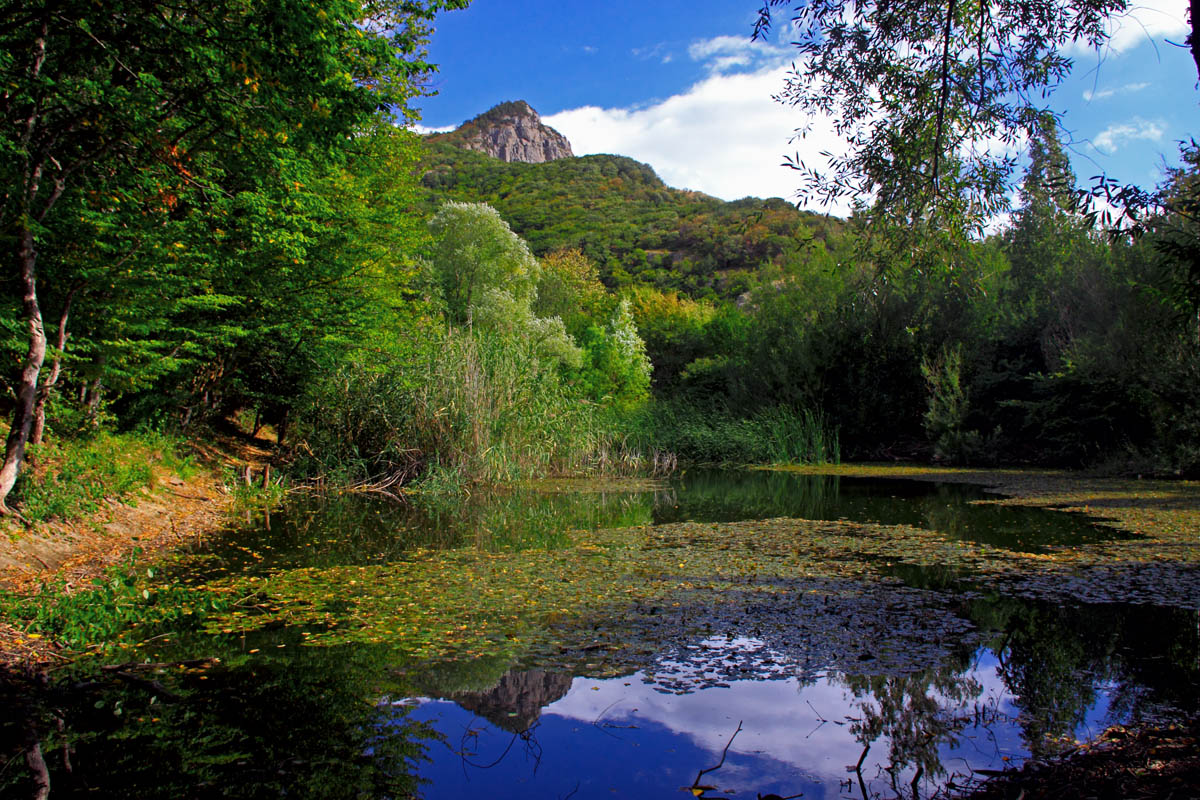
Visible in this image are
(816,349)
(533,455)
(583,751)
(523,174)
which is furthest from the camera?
(523,174)

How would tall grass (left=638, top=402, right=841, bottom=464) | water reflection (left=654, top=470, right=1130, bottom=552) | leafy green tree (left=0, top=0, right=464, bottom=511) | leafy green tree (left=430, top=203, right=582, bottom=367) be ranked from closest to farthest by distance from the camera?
leafy green tree (left=0, top=0, right=464, bottom=511)
water reflection (left=654, top=470, right=1130, bottom=552)
tall grass (left=638, top=402, right=841, bottom=464)
leafy green tree (left=430, top=203, right=582, bottom=367)

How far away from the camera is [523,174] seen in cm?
5031

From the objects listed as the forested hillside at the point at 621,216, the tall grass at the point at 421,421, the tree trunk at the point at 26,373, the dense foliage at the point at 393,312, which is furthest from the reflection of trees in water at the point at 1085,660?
the forested hillside at the point at 621,216

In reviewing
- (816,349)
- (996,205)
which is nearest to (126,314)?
(996,205)

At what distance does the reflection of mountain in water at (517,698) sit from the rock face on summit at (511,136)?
55819 mm

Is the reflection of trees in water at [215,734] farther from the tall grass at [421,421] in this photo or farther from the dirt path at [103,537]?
the tall grass at [421,421]

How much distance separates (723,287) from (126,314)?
31.4m

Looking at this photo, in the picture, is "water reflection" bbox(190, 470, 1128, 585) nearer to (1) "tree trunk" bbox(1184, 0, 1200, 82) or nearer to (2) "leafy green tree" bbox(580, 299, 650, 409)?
(1) "tree trunk" bbox(1184, 0, 1200, 82)

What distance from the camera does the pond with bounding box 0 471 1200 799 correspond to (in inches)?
92.9

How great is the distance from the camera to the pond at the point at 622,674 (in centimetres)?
236

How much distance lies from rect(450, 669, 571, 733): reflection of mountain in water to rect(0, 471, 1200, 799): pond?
0.4 inches

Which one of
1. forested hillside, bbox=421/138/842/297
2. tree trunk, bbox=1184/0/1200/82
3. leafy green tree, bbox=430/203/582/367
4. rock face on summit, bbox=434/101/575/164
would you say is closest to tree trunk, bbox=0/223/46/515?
tree trunk, bbox=1184/0/1200/82

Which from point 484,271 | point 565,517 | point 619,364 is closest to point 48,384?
point 565,517

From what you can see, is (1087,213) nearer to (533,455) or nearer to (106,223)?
(106,223)
